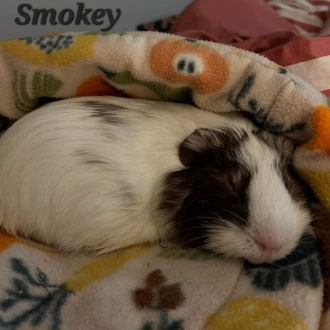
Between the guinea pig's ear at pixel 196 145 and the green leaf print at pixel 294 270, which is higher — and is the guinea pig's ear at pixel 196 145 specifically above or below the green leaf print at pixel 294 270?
above

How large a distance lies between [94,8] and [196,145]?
0.81 metres

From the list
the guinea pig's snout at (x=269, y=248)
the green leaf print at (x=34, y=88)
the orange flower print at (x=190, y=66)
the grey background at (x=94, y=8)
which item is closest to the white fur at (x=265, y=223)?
the guinea pig's snout at (x=269, y=248)

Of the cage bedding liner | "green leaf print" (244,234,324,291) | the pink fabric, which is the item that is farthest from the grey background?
"green leaf print" (244,234,324,291)

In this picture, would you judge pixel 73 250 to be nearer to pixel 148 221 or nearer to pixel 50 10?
pixel 148 221

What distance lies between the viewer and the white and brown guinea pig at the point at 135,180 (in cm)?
98

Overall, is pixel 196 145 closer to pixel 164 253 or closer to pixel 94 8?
pixel 164 253

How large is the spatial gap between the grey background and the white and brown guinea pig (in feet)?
1.98

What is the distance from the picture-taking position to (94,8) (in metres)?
1.64

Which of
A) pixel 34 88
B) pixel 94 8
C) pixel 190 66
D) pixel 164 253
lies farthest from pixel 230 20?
pixel 164 253

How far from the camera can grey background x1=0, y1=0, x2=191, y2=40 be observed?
61.2 inches

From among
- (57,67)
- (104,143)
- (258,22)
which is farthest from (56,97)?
(258,22)

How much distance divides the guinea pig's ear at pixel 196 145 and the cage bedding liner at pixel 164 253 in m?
0.10

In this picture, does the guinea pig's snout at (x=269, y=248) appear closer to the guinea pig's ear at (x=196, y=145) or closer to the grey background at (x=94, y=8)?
the guinea pig's ear at (x=196, y=145)

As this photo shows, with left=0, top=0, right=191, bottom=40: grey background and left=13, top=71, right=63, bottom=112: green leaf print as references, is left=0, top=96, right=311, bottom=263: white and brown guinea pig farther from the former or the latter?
left=0, top=0, right=191, bottom=40: grey background
